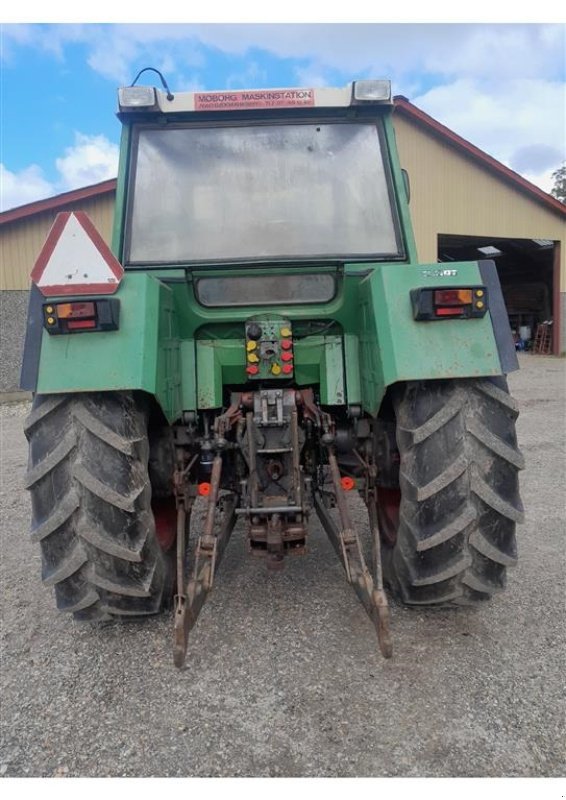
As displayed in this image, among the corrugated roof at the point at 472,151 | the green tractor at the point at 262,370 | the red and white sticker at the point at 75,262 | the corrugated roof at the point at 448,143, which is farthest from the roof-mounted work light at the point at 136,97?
the corrugated roof at the point at 472,151

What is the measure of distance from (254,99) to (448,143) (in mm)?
13680

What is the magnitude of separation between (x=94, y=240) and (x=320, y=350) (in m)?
1.31

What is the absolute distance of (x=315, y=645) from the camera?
9.02 feet

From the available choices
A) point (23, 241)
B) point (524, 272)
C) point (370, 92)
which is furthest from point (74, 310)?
point (524, 272)

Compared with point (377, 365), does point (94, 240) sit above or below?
above

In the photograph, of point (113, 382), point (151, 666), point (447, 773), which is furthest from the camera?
point (151, 666)

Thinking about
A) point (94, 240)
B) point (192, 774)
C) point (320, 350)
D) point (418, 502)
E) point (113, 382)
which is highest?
point (94, 240)

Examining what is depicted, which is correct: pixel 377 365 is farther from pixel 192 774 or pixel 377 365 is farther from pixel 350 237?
pixel 192 774

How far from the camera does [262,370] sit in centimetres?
308

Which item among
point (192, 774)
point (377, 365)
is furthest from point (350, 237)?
point (192, 774)

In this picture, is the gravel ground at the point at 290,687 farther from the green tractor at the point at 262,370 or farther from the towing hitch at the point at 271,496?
the towing hitch at the point at 271,496

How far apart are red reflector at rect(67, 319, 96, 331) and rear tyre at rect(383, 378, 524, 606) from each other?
4.63ft

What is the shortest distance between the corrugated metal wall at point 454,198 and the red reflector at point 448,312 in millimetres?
13383

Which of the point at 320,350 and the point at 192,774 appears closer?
the point at 192,774
